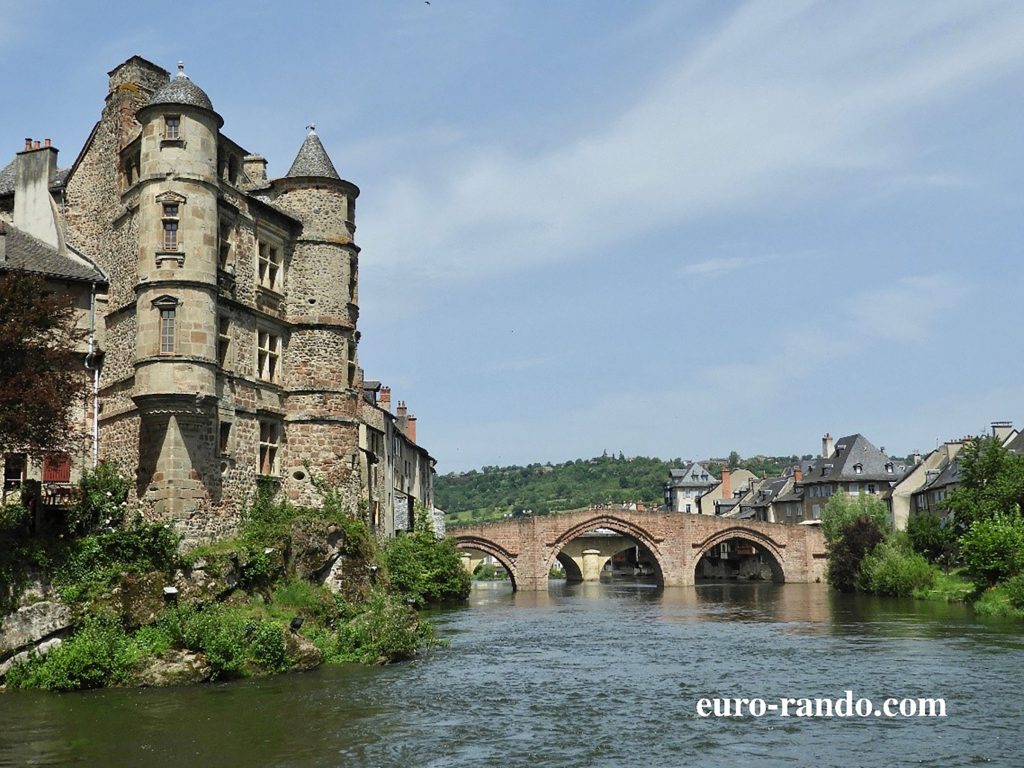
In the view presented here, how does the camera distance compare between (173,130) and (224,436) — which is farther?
(224,436)

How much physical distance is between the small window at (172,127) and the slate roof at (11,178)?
713 cm

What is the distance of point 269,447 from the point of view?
38.7 m

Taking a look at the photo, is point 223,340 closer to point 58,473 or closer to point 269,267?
point 269,267

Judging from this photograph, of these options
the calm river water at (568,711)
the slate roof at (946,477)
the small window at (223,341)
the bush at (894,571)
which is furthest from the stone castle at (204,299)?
the slate roof at (946,477)

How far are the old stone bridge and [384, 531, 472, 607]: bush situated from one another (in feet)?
48.8

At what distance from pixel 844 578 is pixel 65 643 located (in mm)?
56597

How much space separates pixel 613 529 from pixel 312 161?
50700 millimetres

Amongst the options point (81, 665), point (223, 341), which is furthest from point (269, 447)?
point (81, 665)

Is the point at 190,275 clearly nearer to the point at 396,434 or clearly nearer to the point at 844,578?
the point at 396,434

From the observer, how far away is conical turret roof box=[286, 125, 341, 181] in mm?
41156

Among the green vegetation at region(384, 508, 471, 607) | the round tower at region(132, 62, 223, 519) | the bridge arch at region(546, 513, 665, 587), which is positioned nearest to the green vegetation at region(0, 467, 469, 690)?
the round tower at region(132, 62, 223, 519)

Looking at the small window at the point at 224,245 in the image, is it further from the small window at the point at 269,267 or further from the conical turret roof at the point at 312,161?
the conical turret roof at the point at 312,161

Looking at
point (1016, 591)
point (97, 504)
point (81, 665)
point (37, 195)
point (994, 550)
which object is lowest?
point (81, 665)

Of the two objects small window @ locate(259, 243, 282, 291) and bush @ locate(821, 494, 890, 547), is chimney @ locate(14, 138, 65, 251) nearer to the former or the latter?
small window @ locate(259, 243, 282, 291)
